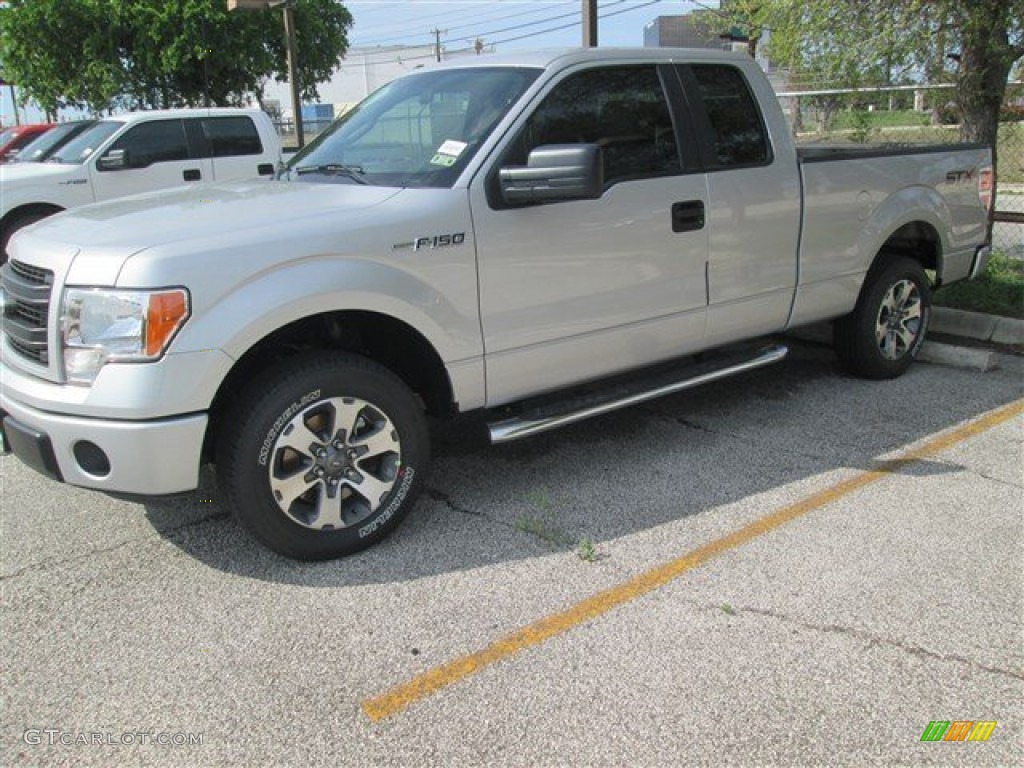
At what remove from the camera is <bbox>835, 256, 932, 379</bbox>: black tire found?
556 cm

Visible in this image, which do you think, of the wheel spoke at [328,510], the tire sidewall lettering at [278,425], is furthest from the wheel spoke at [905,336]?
the tire sidewall lettering at [278,425]

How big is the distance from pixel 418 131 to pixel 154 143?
841 centimetres

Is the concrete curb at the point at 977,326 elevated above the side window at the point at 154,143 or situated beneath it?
situated beneath

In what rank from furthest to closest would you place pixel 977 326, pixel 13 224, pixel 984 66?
pixel 13 224, pixel 984 66, pixel 977 326

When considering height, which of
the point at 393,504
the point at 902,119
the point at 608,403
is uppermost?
the point at 902,119

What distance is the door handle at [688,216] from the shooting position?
14.0 ft

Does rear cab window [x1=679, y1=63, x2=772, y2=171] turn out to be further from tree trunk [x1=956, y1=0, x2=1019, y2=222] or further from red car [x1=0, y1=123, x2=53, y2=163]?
red car [x1=0, y1=123, x2=53, y2=163]

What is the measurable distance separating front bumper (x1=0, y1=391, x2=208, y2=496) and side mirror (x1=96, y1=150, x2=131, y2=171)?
28.4 feet

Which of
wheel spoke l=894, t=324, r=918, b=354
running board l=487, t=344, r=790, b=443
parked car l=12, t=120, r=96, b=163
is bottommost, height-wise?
wheel spoke l=894, t=324, r=918, b=354

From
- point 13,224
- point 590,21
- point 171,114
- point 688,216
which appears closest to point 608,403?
point 688,216

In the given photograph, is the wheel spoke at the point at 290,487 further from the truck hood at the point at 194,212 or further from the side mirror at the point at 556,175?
the side mirror at the point at 556,175

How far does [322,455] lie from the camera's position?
3455 millimetres

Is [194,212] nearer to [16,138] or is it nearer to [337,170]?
[337,170]

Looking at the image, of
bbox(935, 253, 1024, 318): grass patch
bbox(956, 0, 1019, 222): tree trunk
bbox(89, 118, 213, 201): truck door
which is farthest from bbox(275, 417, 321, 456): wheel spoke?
bbox(89, 118, 213, 201): truck door
